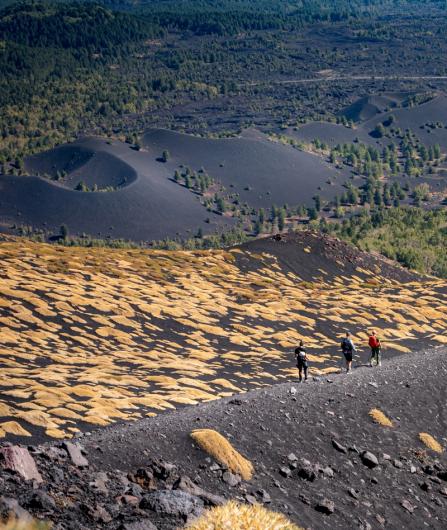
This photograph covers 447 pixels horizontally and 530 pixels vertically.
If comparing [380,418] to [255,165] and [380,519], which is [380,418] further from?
[255,165]

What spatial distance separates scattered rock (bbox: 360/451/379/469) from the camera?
24484 millimetres

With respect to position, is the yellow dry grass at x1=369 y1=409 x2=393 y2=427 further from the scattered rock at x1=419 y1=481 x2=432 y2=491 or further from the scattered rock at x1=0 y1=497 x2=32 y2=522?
the scattered rock at x1=0 y1=497 x2=32 y2=522

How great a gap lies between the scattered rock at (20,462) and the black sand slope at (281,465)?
0.24 meters

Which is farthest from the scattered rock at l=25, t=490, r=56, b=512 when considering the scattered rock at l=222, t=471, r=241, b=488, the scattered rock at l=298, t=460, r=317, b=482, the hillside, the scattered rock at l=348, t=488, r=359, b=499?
the hillside

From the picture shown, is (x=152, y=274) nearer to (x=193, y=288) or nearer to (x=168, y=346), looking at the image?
(x=193, y=288)

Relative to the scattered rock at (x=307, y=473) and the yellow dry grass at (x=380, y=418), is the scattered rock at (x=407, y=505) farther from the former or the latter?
the yellow dry grass at (x=380, y=418)

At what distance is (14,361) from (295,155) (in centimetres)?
14091

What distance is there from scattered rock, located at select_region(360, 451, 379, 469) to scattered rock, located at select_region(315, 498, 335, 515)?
328 cm

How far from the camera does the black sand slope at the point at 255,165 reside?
155m

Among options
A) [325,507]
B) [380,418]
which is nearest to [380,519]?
[325,507]

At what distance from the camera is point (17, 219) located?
135 metres

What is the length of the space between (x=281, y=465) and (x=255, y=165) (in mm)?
144305

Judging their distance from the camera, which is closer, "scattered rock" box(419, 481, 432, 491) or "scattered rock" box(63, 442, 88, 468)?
"scattered rock" box(63, 442, 88, 468)

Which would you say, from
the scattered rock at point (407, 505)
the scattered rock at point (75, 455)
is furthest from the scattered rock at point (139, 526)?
the scattered rock at point (407, 505)
